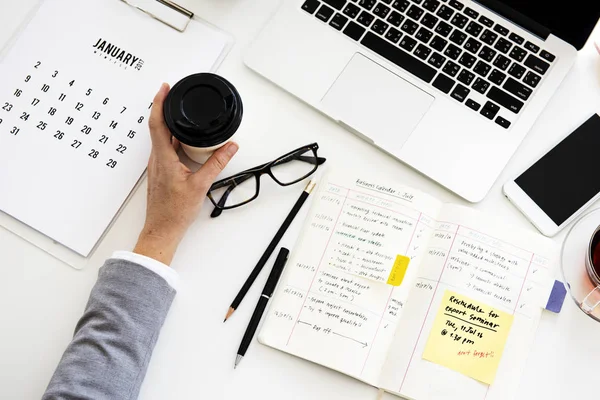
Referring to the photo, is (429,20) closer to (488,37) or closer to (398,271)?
(488,37)

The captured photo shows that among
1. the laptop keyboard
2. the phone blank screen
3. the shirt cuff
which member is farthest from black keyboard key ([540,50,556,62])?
the shirt cuff

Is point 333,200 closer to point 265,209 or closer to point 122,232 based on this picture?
point 265,209

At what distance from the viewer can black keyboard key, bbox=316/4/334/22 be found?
901 millimetres

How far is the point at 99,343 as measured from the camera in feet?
2.45

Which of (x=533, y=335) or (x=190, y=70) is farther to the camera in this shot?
(x=190, y=70)

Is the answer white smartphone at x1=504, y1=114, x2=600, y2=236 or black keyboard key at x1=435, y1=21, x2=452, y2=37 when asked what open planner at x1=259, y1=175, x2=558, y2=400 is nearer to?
white smartphone at x1=504, y1=114, x2=600, y2=236

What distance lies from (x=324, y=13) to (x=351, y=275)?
0.39 metres

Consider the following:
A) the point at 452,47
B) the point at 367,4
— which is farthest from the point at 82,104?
the point at 452,47

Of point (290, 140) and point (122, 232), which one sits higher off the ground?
point (290, 140)

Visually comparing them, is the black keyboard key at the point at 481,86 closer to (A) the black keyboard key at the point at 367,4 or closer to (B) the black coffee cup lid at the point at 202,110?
(A) the black keyboard key at the point at 367,4

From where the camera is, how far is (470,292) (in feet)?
2.61

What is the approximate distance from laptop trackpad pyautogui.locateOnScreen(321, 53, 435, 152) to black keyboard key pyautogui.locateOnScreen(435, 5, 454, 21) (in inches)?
4.5

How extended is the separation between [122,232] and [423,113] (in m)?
0.46

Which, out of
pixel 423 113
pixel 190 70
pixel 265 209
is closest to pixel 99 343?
pixel 265 209
